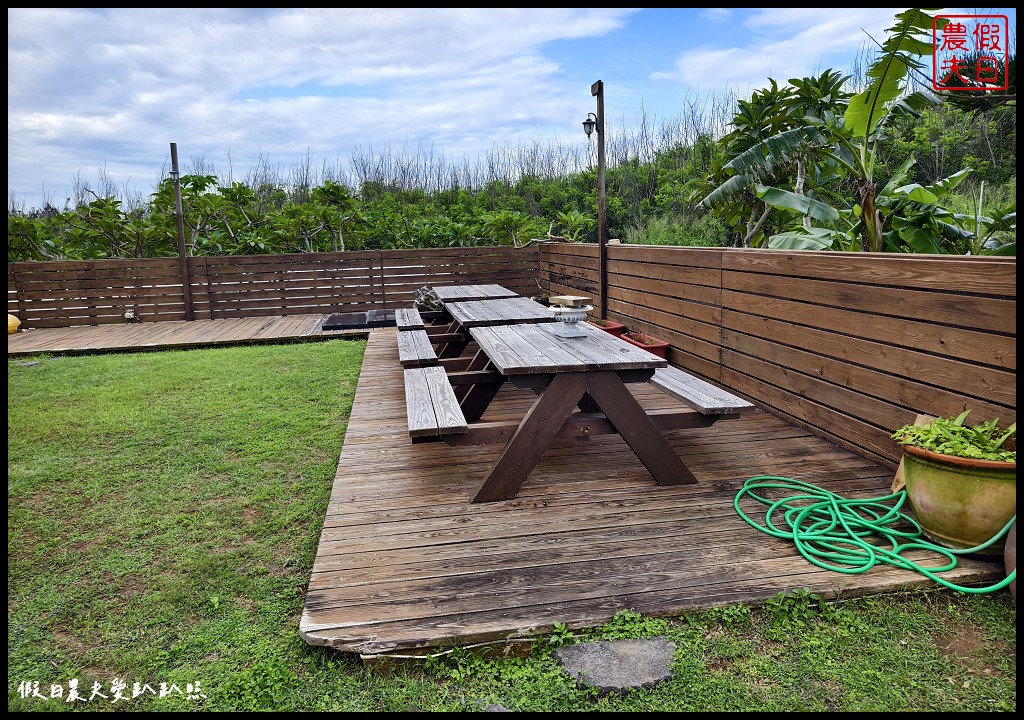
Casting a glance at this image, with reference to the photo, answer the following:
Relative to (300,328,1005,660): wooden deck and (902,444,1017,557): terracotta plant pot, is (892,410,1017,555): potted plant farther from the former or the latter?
(300,328,1005,660): wooden deck

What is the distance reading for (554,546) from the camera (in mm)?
2619

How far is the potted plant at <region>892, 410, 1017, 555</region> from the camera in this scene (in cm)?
238

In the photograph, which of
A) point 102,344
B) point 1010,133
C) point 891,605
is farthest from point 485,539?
point 1010,133

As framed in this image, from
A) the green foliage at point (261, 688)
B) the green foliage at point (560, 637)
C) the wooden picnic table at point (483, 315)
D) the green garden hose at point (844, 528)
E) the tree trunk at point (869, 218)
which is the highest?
the tree trunk at point (869, 218)

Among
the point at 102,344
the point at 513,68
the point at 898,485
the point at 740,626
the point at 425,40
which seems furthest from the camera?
the point at 513,68

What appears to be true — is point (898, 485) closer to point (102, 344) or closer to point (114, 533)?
point (114, 533)

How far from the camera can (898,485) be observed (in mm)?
3004

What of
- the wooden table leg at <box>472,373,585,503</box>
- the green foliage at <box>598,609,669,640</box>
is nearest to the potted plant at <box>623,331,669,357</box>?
the wooden table leg at <box>472,373,585,503</box>

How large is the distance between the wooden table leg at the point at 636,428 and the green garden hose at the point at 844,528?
1.05 ft

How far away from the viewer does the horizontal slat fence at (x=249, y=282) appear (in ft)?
32.9

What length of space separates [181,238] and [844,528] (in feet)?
31.6

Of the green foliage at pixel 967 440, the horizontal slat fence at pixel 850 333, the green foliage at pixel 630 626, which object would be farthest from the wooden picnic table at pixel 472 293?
the green foliage at pixel 630 626

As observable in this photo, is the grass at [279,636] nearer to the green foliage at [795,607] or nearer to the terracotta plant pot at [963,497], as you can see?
the green foliage at [795,607]

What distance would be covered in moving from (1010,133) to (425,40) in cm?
815
